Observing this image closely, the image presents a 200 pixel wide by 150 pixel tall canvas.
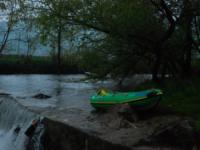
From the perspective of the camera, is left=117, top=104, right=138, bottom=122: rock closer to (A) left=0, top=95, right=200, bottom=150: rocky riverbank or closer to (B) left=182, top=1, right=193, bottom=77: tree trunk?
(A) left=0, top=95, right=200, bottom=150: rocky riverbank

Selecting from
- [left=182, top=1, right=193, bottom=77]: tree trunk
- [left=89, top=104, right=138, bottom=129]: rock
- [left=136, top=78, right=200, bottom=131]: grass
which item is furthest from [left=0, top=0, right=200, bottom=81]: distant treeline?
[left=89, top=104, right=138, bottom=129]: rock

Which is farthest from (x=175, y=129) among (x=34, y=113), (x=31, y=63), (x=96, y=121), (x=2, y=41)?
(x=2, y=41)

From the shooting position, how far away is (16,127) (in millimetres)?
10523

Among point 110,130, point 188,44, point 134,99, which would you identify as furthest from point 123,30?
point 110,130

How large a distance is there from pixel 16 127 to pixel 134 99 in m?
3.24

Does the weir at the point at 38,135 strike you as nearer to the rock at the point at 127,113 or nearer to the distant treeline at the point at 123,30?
the rock at the point at 127,113

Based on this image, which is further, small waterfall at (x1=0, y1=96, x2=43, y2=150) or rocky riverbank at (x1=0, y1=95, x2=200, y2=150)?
small waterfall at (x1=0, y1=96, x2=43, y2=150)

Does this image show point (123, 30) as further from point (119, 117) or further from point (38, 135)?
point (38, 135)

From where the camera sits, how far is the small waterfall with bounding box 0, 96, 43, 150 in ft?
31.4

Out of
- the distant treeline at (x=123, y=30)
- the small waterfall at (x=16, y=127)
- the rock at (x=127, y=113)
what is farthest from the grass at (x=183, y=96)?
the small waterfall at (x=16, y=127)

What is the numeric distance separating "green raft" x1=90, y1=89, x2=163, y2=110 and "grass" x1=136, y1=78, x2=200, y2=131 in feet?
1.60

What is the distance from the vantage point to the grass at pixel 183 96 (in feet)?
27.4

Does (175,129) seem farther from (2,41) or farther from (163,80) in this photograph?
(2,41)

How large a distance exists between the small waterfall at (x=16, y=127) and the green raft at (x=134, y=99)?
146 centimetres
